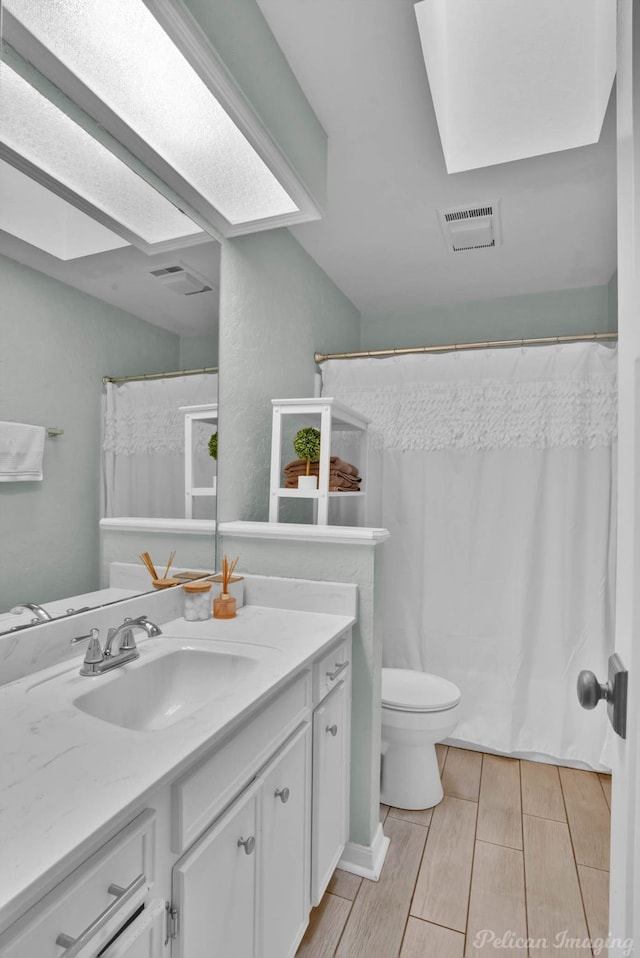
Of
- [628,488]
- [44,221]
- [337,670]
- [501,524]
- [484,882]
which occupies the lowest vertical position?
[484,882]

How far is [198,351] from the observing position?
1.69m

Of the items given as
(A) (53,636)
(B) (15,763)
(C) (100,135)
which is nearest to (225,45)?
(C) (100,135)

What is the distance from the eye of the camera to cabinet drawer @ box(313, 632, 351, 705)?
4.54 feet

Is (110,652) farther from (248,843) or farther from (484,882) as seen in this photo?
(484,882)

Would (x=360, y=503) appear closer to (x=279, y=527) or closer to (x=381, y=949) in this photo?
(x=279, y=527)

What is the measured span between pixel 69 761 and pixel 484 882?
1.53 metres

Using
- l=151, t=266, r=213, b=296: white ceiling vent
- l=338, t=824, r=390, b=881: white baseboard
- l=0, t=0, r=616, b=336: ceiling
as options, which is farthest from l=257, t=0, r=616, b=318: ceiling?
l=338, t=824, r=390, b=881: white baseboard

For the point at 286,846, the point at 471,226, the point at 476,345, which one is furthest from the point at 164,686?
the point at 471,226

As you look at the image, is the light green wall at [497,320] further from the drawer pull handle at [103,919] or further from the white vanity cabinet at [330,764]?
the drawer pull handle at [103,919]

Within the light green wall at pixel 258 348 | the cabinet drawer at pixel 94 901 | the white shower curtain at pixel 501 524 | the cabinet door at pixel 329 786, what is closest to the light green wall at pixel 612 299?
the white shower curtain at pixel 501 524

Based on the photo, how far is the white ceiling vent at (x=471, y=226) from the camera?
227cm

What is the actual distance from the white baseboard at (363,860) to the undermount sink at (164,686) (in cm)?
92

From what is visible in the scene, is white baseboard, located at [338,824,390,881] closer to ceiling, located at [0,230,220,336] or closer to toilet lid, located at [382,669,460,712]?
toilet lid, located at [382,669,460,712]

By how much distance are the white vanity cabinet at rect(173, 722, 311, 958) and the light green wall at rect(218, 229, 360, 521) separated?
951 mm
